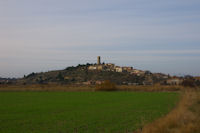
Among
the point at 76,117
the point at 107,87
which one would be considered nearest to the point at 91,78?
the point at 107,87

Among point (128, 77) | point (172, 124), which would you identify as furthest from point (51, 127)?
point (128, 77)

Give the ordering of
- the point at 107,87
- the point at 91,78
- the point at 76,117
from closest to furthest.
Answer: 1. the point at 76,117
2. the point at 107,87
3. the point at 91,78

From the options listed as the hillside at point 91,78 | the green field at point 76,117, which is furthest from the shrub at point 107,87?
the green field at point 76,117

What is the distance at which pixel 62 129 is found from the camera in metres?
18.7

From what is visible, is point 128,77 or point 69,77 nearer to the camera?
point 128,77

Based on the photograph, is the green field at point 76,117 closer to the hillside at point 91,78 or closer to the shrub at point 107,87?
the shrub at point 107,87

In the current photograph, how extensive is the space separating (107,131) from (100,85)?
86.5m

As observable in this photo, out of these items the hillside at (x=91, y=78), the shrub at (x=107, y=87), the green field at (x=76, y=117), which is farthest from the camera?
the hillside at (x=91, y=78)

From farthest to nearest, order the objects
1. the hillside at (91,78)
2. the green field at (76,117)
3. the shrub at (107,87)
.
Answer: the hillside at (91,78)
the shrub at (107,87)
the green field at (76,117)

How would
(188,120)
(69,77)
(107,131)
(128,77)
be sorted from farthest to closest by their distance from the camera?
(69,77)
(128,77)
(188,120)
(107,131)

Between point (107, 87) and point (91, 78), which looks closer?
point (107, 87)

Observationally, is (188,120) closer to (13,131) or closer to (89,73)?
(13,131)

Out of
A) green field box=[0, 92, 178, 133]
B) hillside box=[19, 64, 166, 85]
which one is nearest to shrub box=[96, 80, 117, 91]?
hillside box=[19, 64, 166, 85]

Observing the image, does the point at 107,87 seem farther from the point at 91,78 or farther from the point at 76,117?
the point at 76,117
